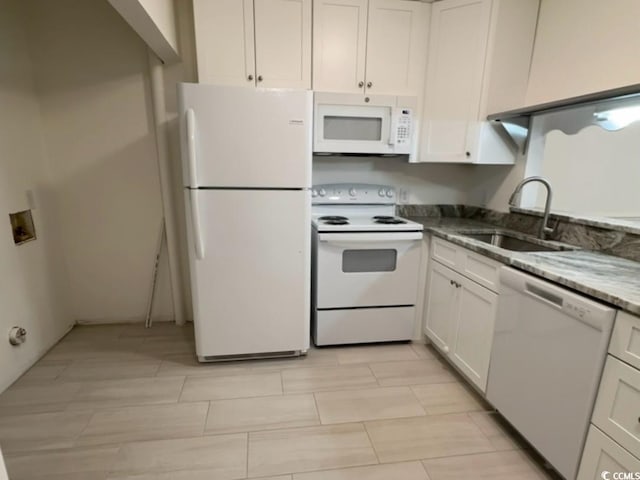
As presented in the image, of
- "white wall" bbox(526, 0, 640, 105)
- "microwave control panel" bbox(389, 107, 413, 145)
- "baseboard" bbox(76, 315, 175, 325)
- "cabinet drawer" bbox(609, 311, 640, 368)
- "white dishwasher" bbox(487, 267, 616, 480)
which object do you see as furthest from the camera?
"baseboard" bbox(76, 315, 175, 325)

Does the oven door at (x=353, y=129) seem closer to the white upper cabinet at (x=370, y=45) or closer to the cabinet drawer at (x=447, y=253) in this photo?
the white upper cabinet at (x=370, y=45)

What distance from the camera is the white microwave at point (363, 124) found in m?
2.31

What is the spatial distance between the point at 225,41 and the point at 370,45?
0.96 m

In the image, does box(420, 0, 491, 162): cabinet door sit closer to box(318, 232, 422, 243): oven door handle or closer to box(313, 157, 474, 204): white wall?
box(313, 157, 474, 204): white wall

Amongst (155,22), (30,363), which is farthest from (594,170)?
(30,363)

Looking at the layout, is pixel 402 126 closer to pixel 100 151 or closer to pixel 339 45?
pixel 339 45

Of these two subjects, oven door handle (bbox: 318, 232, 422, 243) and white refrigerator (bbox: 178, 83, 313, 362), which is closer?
white refrigerator (bbox: 178, 83, 313, 362)

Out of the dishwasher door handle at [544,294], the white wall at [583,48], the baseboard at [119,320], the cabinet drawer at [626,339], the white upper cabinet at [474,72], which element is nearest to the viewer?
the cabinet drawer at [626,339]

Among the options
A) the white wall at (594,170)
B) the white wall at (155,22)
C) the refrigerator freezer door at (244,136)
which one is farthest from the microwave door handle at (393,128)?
the white wall at (155,22)

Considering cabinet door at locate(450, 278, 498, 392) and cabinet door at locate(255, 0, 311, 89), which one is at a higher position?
cabinet door at locate(255, 0, 311, 89)

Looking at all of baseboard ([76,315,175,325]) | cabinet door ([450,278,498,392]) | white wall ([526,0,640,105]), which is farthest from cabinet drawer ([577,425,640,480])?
baseboard ([76,315,175,325])

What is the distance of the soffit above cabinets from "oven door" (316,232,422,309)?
3.13ft

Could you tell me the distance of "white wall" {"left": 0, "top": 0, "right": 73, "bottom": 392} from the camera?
2.00 metres

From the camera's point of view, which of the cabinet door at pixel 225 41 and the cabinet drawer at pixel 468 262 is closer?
the cabinet drawer at pixel 468 262
